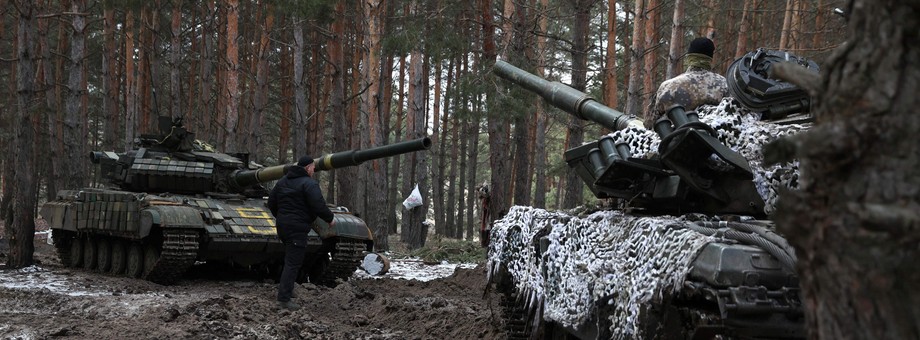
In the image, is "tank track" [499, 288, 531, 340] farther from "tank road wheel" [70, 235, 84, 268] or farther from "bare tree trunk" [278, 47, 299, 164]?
"bare tree trunk" [278, 47, 299, 164]

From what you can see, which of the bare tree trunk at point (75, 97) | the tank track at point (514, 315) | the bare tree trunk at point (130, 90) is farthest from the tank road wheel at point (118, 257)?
the bare tree trunk at point (130, 90)

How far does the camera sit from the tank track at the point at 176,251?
37.4 ft

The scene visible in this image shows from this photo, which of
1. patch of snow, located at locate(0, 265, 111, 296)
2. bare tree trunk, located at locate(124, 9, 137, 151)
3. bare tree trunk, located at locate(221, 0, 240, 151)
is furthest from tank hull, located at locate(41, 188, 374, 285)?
bare tree trunk, located at locate(124, 9, 137, 151)

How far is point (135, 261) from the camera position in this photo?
1273 centimetres

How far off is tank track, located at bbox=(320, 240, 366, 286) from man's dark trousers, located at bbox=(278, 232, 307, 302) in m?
2.39

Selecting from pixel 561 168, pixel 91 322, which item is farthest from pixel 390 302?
pixel 561 168

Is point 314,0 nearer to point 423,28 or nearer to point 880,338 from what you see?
point 423,28

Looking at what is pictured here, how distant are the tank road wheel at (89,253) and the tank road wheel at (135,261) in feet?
4.31

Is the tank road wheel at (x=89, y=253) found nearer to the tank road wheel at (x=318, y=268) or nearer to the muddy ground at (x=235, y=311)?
the muddy ground at (x=235, y=311)

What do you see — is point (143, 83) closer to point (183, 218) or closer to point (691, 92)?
point (183, 218)

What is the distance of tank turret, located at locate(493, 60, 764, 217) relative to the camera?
460cm

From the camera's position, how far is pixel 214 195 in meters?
13.2

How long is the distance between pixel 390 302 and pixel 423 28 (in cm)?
977

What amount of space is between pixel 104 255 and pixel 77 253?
3.65 ft
